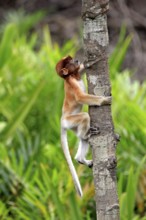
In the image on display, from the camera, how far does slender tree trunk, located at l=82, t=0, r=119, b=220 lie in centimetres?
159

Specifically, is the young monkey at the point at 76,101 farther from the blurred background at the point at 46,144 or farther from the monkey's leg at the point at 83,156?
the blurred background at the point at 46,144

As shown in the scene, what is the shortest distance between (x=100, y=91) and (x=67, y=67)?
0.09 metres

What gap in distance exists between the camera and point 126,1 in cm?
873

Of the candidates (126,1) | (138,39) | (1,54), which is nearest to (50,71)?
(1,54)

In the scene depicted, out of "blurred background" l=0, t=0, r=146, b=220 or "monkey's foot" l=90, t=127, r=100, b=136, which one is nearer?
"monkey's foot" l=90, t=127, r=100, b=136

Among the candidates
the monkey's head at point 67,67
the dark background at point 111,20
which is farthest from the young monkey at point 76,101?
the dark background at point 111,20

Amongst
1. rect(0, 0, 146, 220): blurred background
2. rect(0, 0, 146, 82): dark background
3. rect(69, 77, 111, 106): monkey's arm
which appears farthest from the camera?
rect(0, 0, 146, 82): dark background

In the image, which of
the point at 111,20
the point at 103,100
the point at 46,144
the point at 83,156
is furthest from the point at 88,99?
the point at 111,20

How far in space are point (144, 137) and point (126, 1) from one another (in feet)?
19.2

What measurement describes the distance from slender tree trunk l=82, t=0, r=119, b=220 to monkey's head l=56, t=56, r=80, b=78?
0.09ft

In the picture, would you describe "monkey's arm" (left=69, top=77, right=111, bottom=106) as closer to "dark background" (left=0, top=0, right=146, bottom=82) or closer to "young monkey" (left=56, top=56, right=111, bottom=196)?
"young monkey" (left=56, top=56, right=111, bottom=196)

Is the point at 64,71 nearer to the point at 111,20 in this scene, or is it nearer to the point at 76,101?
the point at 76,101

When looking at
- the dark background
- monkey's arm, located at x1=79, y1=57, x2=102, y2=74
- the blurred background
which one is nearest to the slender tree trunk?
monkey's arm, located at x1=79, y1=57, x2=102, y2=74

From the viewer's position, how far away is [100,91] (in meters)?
1.59
